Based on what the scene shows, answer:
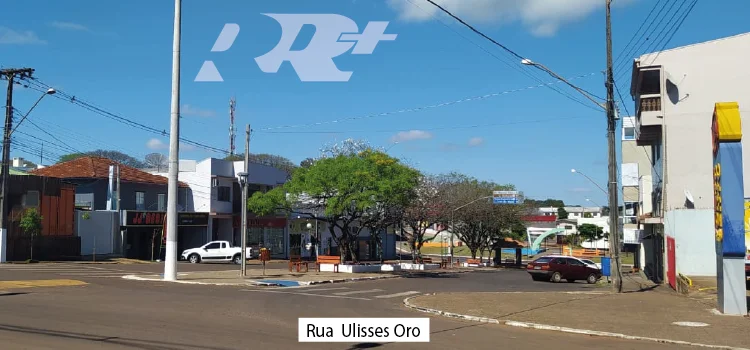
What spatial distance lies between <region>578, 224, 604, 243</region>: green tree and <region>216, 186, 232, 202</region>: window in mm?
65222

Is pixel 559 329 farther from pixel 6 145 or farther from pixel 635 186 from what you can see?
pixel 635 186

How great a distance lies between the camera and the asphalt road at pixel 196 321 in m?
11.4

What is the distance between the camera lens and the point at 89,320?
13891 millimetres

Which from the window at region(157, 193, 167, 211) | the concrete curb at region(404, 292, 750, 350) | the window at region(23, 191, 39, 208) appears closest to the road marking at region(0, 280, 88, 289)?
the concrete curb at region(404, 292, 750, 350)

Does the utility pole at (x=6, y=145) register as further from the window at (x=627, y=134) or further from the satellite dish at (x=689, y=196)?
the window at (x=627, y=134)

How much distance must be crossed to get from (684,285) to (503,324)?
1345cm

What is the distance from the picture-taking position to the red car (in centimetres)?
3788

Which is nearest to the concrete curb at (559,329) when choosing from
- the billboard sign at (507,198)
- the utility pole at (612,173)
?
the utility pole at (612,173)

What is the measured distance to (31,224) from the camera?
4291 cm

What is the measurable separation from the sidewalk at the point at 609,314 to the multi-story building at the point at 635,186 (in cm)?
2392

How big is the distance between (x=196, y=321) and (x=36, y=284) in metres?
12.2

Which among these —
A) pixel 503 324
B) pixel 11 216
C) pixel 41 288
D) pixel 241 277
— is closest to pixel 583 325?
pixel 503 324
